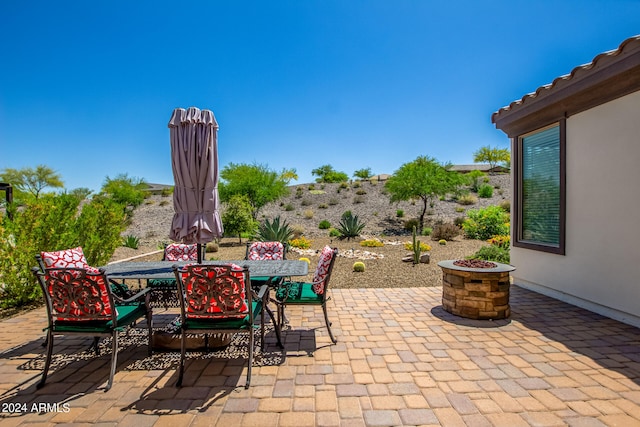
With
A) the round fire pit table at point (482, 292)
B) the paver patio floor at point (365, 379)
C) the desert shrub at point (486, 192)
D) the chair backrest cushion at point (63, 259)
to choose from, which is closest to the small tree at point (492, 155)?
the desert shrub at point (486, 192)

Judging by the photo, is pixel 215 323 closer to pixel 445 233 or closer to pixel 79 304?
pixel 79 304

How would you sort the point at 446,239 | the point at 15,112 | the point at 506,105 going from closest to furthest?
the point at 506,105 → the point at 15,112 → the point at 446,239

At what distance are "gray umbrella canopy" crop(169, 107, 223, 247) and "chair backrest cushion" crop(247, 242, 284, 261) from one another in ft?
5.49

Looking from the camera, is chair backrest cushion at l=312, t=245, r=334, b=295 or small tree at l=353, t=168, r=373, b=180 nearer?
chair backrest cushion at l=312, t=245, r=334, b=295

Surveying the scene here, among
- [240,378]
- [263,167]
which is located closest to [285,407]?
[240,378]

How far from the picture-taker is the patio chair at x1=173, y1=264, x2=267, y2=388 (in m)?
2.61

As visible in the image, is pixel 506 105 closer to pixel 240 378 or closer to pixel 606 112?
pixel 606 112

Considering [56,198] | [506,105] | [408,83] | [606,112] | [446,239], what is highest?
[408,83]

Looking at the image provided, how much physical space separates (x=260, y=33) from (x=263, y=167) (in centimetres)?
1123

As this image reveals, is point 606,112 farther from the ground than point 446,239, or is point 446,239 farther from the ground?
point 606,112

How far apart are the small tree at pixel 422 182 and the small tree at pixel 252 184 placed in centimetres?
725

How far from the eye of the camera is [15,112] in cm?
1141

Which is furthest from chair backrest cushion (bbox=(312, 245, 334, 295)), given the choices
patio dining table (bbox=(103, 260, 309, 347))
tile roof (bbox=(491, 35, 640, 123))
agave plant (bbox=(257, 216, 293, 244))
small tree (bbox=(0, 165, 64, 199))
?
small tree (bbox=(0, 165, 64, 199))

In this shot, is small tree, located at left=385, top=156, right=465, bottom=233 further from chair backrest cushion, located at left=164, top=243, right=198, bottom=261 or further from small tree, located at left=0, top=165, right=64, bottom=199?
small tree, located at left=0, top=165, right=64, bottom=199
